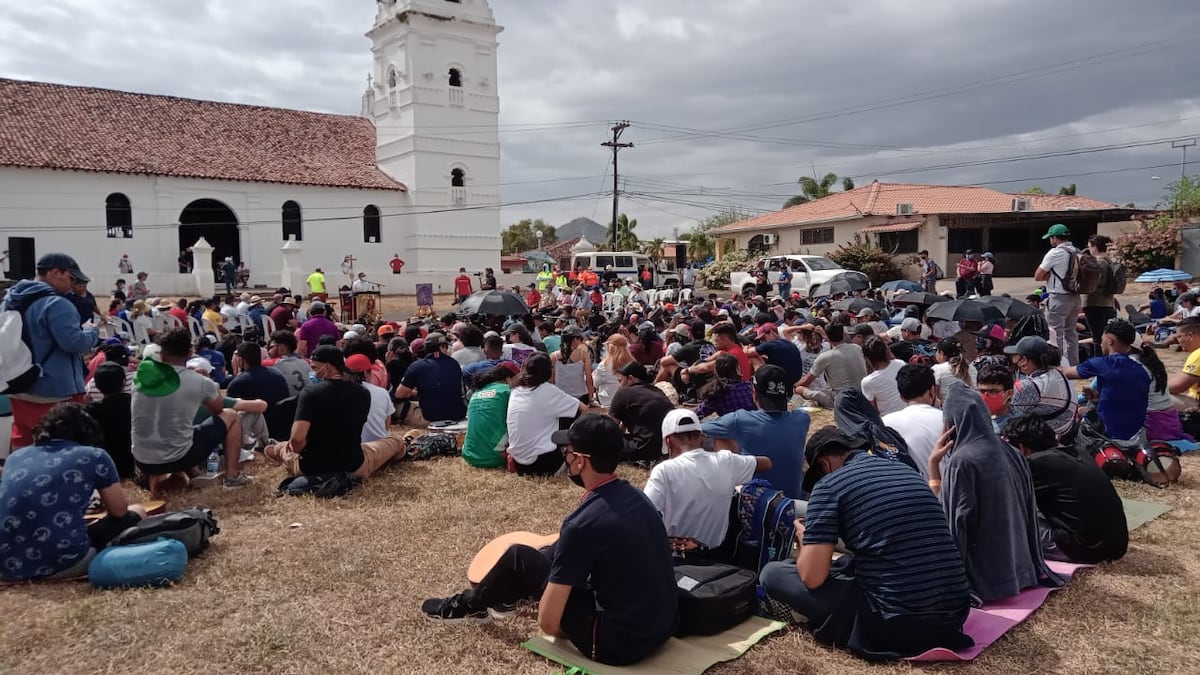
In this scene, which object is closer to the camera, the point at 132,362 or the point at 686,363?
the point at 132,362

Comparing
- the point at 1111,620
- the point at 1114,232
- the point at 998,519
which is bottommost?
the point at 1111,620

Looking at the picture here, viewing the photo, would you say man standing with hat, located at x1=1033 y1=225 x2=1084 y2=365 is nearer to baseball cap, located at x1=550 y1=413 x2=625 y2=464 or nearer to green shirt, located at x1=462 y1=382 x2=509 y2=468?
green shirt, located at x1=462 y1=382 x2=509 y2=468

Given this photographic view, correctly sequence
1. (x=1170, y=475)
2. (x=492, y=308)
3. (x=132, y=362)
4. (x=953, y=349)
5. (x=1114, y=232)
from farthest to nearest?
(x=1114, y=232) < (x=492, y=308) < (x=132, y=362) < (x=953, y=349) < (x=1170, y=475)

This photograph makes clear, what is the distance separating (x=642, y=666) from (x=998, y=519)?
2012 millimetres

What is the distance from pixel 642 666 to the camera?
12.1 ft

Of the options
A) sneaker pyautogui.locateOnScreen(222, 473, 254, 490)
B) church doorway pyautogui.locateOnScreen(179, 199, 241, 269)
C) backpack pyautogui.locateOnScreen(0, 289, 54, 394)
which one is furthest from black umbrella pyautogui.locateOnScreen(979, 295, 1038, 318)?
church doorway pyautogui.locateOnScreen(179, 199, 241, 269)

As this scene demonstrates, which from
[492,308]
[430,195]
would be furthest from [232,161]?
[492,308]

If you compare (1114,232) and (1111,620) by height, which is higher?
(1114,232)

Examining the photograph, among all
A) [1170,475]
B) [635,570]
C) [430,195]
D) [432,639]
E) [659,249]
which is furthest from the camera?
[659,249]

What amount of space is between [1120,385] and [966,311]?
4.34 metres

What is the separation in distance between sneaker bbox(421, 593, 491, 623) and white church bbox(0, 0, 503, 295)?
2557 cm

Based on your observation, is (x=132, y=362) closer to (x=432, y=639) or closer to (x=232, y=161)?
(x=432, y=639)

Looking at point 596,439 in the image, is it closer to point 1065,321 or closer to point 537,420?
point 537,420

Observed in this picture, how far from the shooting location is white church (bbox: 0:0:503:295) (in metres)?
27.3
